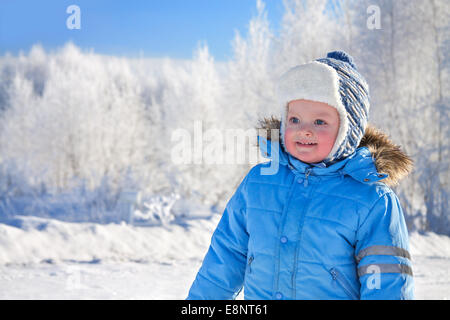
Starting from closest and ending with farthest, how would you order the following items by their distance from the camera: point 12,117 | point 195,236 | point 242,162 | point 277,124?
point 277,124 < point 195,236 < point 242,162 < point 12,117

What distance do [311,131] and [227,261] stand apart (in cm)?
55

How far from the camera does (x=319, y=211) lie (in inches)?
48.6

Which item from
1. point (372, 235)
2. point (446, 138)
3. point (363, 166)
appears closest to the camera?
point (372, 235)

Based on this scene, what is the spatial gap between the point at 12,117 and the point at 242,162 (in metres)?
13.3

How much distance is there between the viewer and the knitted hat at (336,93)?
1.31m

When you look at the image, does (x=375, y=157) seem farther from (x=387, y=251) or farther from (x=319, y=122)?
(x=387, y=251)

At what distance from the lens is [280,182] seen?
1.36m

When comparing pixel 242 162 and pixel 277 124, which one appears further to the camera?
pixel 242 162

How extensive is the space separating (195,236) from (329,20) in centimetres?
620

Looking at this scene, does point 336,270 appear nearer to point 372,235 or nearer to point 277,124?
point 372,235

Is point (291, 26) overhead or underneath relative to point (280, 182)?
overhead

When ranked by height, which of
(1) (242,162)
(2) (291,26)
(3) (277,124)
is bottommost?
(1) (242,162)

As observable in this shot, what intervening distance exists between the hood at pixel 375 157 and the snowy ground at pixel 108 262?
8.12ft
